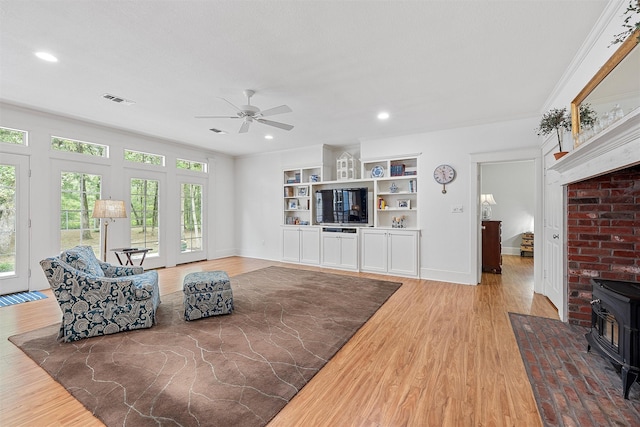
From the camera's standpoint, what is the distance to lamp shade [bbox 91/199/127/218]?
4315 millimetres

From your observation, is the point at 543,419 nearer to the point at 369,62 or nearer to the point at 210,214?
the point at 369,62

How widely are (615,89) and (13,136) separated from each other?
6971 mm

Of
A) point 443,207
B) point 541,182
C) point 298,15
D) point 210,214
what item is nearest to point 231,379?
point 298,15

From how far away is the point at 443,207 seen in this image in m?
4.96

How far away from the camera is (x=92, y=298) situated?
2674 millimetres

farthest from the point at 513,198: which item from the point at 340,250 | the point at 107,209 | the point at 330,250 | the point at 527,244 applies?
the point at 107,209

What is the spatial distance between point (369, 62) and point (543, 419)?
307cm

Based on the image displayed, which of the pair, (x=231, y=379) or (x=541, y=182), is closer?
(x=231, y=379)

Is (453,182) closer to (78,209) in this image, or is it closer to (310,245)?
(310,245)

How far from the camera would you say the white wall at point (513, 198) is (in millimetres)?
7449

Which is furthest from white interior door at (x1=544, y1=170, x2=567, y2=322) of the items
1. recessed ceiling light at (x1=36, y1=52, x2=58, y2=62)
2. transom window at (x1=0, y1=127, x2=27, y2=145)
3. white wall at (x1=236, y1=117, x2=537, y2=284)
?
transom window at (x1=0, y1=127, x2=27, y2=145)

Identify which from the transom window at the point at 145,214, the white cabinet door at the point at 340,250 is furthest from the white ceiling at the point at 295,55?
the white cabinet door at the point at 340,250

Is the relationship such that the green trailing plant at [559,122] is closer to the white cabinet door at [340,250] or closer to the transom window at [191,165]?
the white cabinet door at [340,250]

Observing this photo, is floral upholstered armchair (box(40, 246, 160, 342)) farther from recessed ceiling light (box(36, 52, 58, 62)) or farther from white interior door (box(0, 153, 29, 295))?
white interior door (box(0, 153, 29, 295))
